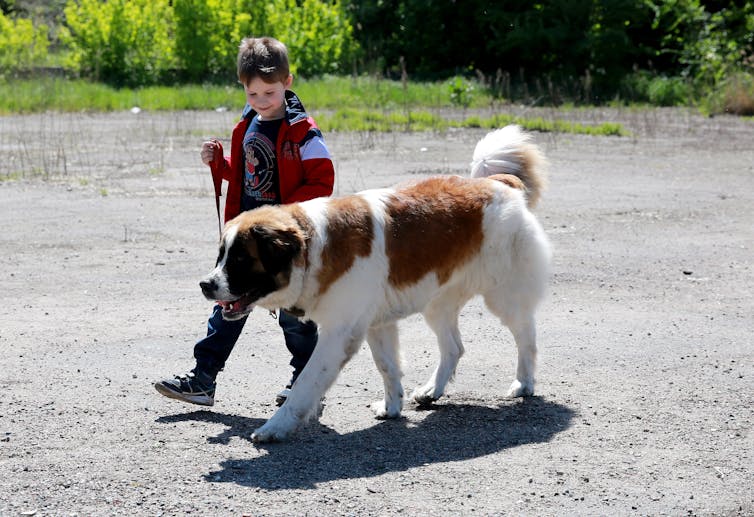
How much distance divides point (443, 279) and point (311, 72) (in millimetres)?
25922

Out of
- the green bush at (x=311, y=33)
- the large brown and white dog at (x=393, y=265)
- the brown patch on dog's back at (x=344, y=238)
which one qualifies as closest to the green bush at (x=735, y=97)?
the green bush at (x=311, y=33)

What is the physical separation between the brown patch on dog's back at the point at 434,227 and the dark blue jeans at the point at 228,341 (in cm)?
71

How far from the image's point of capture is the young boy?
602cm

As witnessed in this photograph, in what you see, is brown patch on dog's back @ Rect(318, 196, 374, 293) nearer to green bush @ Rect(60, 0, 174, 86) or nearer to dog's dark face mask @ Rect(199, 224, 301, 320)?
dog's dark face mask @ Rect(199, 224, 301, 320)

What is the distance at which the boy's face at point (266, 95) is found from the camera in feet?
19.7

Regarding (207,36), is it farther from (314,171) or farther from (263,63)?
(314,171)

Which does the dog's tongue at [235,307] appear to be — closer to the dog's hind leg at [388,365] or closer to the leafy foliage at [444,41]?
the dog's hind leg at [388,365]

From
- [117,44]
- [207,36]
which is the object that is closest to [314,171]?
[117,44]

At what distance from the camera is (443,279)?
6.16 metres

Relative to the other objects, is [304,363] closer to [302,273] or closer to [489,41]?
[302,273]

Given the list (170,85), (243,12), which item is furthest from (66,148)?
(243,12)

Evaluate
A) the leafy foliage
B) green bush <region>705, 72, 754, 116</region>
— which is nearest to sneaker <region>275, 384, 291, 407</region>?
green bush <region>705, 72, 754, 116</region>

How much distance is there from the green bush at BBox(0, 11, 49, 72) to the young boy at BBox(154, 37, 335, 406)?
2466cm

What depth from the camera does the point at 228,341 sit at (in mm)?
6250
